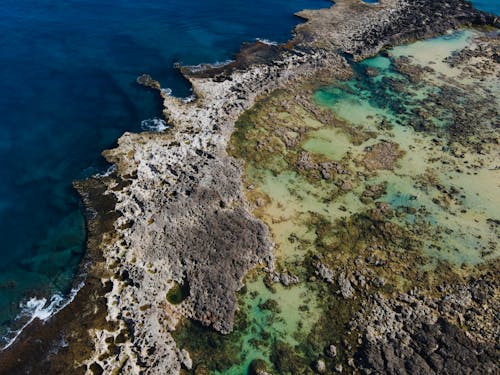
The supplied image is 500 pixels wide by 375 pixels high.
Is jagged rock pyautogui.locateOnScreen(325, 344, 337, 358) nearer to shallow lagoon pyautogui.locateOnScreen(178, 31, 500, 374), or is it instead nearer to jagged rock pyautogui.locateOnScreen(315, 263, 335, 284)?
shallow lagoon pyautogui.locateOnScreen(178, 31, 500, 374)

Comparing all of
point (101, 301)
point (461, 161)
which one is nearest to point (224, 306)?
point (101, 301)

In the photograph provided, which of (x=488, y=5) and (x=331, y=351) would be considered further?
(x=488, y=5)

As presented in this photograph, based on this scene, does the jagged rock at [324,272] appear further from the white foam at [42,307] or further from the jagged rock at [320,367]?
the white foam at [42,307]

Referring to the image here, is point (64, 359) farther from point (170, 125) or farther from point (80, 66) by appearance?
point (80, 66)

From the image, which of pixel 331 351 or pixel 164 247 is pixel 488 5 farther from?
pixel 164 247

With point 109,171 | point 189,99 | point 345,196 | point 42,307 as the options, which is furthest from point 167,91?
point 42,307

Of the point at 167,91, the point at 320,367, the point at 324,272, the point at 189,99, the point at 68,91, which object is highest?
the point at 68,91
